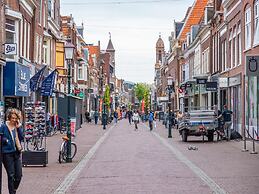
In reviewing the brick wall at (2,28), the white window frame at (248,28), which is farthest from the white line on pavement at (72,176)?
the white window frame at (248,28)

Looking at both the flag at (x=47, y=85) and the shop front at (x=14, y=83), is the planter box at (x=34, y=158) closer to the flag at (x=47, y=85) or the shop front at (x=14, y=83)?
the shop front at (x=14, y=83)

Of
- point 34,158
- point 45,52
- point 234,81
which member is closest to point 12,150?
point 34,158

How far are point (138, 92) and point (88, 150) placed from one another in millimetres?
155592

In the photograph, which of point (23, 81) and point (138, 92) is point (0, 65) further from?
point (138, 92)

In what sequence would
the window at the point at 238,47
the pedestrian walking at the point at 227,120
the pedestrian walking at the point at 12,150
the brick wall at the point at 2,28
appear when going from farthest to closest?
the window at the point at 238,47, the pedestrian walking at the point at 227,120, the brick wall at the point at 2,28, the pedestrian walking at the point at 12,150

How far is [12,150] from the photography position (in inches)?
449

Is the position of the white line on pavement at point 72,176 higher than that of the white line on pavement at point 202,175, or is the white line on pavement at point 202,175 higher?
the white line on pavement at point 202,175

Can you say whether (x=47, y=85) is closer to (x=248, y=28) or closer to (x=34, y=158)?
(x=248, y=28)

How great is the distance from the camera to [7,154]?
11.4m

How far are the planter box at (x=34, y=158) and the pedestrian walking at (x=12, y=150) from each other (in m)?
6.71

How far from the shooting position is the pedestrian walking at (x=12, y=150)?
11.4m

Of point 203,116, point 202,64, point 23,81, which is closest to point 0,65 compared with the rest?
point 23,81

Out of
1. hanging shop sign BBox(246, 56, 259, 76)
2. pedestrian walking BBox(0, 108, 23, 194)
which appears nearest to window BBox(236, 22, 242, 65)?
hanging shop sign BBox(246, 56, 259, 76)

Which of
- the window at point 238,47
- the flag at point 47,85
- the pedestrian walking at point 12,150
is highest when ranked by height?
the window at point 238,47
